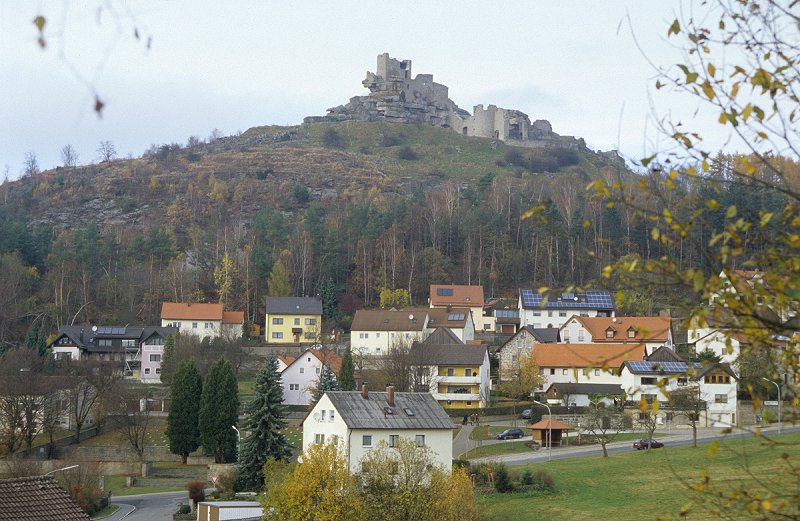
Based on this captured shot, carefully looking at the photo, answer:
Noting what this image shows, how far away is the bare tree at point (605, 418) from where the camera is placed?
2053 inches

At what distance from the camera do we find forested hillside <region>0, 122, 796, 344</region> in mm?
91375

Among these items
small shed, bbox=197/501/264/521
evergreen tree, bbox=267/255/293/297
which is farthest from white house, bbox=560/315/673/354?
small shed, bbox=197/501/264/521

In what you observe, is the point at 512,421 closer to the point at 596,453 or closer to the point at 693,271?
the point at 596,453

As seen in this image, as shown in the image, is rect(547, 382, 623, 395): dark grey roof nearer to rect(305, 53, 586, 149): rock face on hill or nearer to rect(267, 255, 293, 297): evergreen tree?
rect(267, 255, 293, 297): evergreen tree

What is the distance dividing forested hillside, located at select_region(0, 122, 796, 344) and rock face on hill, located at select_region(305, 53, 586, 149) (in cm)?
2288

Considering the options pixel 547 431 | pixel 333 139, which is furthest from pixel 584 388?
pixel 333 139

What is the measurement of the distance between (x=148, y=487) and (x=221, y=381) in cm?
667

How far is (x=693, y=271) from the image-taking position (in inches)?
282

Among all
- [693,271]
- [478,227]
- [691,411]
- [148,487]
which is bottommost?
[148,487]

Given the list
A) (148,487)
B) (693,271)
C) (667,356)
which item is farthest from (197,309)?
(693,271)

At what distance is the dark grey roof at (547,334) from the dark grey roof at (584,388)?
9006 millimetres

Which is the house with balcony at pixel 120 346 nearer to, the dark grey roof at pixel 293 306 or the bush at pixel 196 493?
the dark grey roof at pixel 293 306

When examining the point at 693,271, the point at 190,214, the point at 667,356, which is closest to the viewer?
the point at 693,271

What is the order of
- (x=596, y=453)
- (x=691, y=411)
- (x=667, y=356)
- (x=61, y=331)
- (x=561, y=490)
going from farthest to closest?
(x=61, y=331)
(x=667, y=356)
(x=691, y=411)
(x=596, y=453)
(x=561, y=490)
